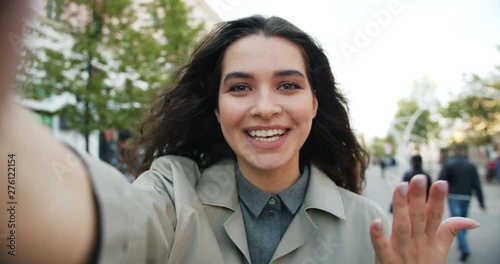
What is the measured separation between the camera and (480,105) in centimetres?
1728

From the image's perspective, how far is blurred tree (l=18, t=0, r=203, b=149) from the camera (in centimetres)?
820

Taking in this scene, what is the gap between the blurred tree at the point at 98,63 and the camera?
8203mm

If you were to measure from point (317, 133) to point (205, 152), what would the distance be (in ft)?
2.04

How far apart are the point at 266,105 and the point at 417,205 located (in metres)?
0.73

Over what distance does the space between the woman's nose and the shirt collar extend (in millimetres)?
334

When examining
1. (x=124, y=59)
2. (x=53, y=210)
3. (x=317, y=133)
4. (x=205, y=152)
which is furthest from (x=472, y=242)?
(x=124, y=59)

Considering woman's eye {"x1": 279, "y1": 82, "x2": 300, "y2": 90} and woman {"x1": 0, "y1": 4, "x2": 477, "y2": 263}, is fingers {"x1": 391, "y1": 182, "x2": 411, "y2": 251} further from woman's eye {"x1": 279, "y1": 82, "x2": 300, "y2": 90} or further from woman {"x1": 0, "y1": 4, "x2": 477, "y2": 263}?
woman's eye {"x1": 279, "y1": 82, "x2": 300, "y2": 90}

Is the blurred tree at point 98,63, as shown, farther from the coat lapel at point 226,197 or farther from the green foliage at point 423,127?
the green foliage at point 423,127

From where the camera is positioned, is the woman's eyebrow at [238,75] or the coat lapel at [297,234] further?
the woman's eyebrow at [238,75]

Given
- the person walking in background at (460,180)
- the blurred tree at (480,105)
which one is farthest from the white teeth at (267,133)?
the blurred tree at (480,105)

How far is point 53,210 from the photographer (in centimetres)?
73

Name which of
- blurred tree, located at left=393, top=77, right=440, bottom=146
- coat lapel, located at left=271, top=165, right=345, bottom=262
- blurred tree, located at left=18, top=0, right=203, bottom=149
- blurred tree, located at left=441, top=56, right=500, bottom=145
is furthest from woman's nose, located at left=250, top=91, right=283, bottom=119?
blurred tree, located at left=393, top=77, right=440, bottom=146

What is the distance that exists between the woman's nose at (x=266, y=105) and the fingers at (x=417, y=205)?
2.27ft

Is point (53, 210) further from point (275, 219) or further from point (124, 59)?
point (124, 59)
